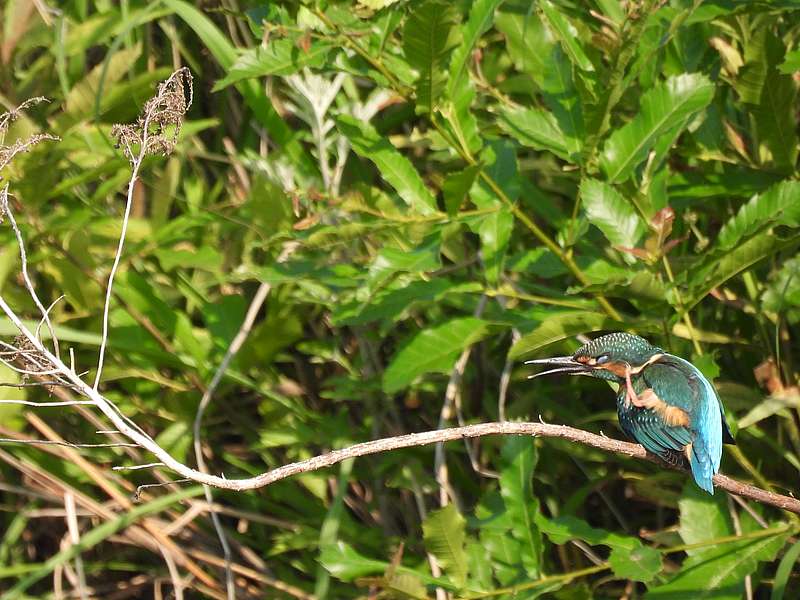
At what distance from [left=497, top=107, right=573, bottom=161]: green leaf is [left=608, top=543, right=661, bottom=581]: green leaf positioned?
2.72 feet

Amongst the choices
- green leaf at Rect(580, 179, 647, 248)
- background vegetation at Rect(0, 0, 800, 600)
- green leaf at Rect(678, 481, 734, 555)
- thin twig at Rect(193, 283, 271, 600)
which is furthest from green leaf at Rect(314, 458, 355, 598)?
green leaf at Rect(580, 179, 647, 248)

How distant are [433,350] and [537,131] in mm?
521

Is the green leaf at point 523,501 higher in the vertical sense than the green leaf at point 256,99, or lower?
lower

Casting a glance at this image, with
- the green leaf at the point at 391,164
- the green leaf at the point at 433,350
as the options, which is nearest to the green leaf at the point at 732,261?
the green leaf at the point at 433,350

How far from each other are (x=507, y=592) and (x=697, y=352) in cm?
66

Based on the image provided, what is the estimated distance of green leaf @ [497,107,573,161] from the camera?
2361 mm

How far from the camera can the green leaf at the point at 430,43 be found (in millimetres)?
2148

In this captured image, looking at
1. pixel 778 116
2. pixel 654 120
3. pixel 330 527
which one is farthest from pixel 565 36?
pixel 330 527

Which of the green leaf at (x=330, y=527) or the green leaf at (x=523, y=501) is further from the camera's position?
the green leaf at (x=330, y=527)

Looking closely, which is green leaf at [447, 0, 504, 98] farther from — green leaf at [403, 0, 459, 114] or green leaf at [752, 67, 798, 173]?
green leaf at [752, 67, 798, 173]

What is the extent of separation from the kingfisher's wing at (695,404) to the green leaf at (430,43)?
2.33ft

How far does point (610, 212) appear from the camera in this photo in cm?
222

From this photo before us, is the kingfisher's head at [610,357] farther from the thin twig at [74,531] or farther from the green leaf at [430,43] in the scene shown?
the thin twig at [74,531]

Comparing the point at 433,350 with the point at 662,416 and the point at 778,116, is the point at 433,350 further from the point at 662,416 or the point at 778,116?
the point at 778,116
